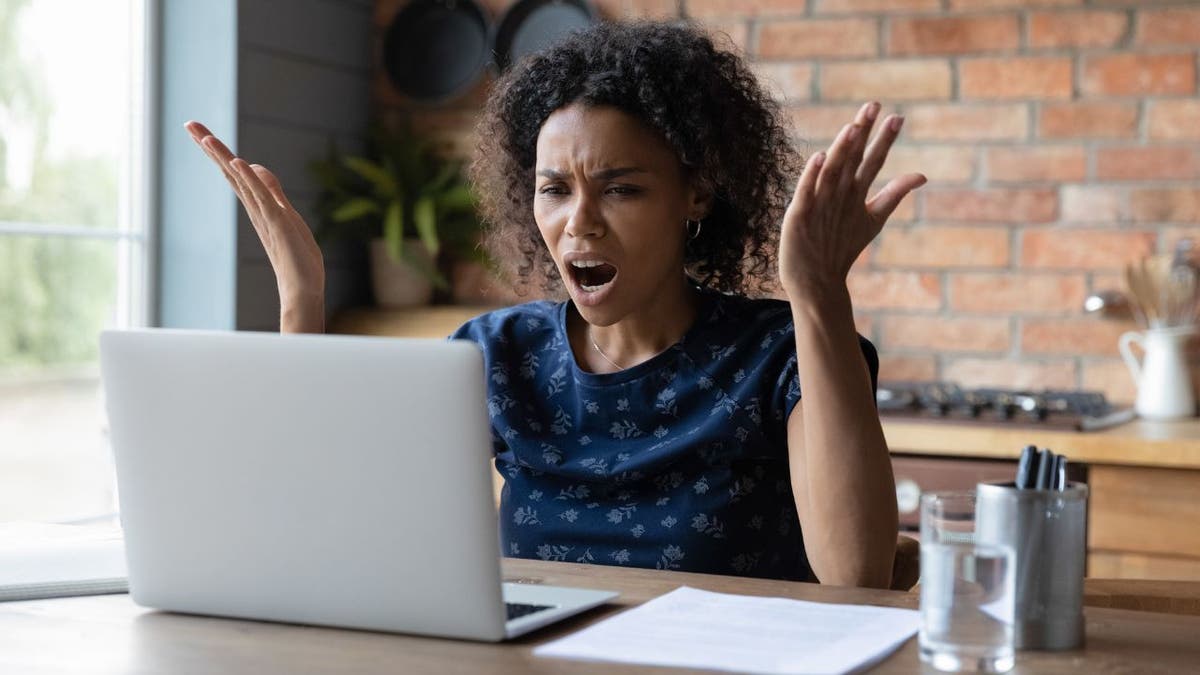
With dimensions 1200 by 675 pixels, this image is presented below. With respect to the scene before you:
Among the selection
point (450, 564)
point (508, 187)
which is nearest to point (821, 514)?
point (450, 564)

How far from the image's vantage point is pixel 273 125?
135 inches

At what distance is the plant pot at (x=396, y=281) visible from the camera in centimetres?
363

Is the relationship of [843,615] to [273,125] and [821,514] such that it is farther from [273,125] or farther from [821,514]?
[273,125]

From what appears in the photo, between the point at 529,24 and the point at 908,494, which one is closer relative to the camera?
the point at 908,494

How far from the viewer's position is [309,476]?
1.17 meters

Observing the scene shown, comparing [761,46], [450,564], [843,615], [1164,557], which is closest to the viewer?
[450,564]

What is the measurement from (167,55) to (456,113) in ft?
2.37

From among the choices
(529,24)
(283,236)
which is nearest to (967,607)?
(283,236)

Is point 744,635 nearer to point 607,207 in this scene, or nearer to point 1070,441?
point 607,207

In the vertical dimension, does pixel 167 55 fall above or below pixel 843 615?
above

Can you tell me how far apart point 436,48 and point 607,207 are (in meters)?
2.04

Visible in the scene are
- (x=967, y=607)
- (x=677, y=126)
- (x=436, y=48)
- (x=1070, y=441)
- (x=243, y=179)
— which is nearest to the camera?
(x=967, y=607)

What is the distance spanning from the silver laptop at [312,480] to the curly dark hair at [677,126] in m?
0.79

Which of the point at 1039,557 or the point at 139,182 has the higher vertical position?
the point at 139,182
